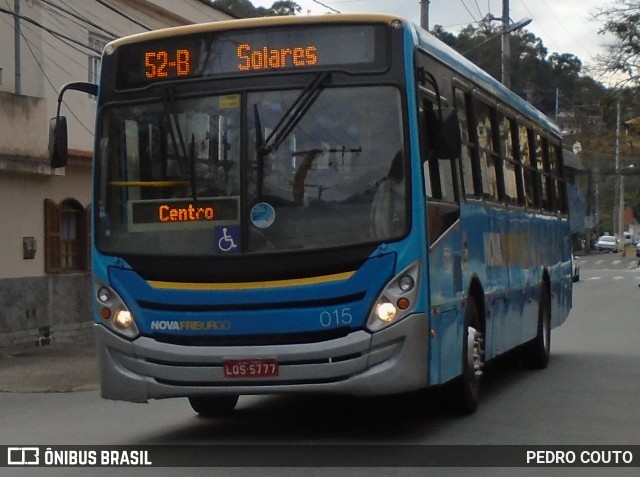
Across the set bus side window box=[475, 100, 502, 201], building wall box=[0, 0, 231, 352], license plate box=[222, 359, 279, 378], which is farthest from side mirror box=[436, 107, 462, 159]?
building wall box=[0, 0, 231, 352]

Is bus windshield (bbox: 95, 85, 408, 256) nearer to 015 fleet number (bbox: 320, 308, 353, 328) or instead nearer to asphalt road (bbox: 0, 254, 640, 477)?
015 fleet number (bbox: 320, 308, 353, 328)

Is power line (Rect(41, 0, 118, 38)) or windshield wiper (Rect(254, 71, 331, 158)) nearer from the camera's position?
windshield wiper (Rect(254, 71, 331, 158))

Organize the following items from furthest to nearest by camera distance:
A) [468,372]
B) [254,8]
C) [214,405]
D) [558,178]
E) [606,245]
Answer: [606,245] < [254,8] < [558,178] < [214,405] < [468,372]

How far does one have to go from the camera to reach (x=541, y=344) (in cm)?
1598

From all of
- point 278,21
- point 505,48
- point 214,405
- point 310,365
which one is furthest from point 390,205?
point 505,48

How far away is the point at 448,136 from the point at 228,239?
1826 millimetres

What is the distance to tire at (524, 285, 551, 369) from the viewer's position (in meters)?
15.9

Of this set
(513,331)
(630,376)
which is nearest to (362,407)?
(513,331)

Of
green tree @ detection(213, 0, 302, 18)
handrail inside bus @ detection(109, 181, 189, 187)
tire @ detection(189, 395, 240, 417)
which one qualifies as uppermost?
green tree @ detection(213, 0, 302, 18)

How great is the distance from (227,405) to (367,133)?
10.8 feet

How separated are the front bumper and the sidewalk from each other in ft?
19.1

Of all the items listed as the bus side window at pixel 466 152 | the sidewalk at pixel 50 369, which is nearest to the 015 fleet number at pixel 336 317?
the bus side window at pixel 466 152

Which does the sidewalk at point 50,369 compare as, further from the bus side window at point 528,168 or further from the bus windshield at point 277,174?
the bus windshield at point 277,174

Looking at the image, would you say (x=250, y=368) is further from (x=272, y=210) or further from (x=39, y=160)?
(x=39, y=160)
